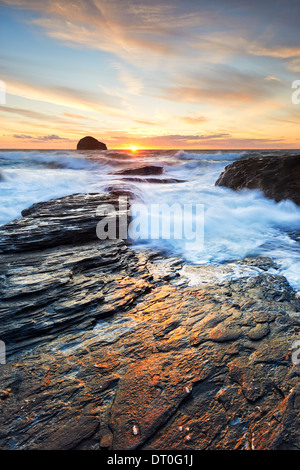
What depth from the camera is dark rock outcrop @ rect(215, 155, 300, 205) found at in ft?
27.3

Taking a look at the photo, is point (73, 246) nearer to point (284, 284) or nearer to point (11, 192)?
point (284, 284)

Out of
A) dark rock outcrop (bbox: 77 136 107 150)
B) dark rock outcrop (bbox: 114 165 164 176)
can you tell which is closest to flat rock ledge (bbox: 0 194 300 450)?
dark rock outcrop (bbox: 114 165 164 176)

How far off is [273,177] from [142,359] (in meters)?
8.71

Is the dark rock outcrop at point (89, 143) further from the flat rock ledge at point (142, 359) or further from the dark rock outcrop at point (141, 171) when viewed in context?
the flat rock ledge at point (142, 359)

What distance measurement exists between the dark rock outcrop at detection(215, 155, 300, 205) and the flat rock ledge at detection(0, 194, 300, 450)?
5521mm

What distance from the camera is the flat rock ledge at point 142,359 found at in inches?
65.2

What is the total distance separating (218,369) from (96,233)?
11.9ft

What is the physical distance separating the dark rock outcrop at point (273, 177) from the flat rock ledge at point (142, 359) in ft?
18.1

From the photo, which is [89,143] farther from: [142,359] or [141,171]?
[142,359]

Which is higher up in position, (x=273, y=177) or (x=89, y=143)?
(x=89, y=143)

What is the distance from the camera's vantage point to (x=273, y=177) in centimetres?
894

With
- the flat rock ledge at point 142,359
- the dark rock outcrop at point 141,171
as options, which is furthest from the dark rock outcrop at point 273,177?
the dark rock outcrop at point 141,171

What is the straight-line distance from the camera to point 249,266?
14.0 ft

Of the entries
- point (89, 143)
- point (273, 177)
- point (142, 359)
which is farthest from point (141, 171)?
point (89, 143)
